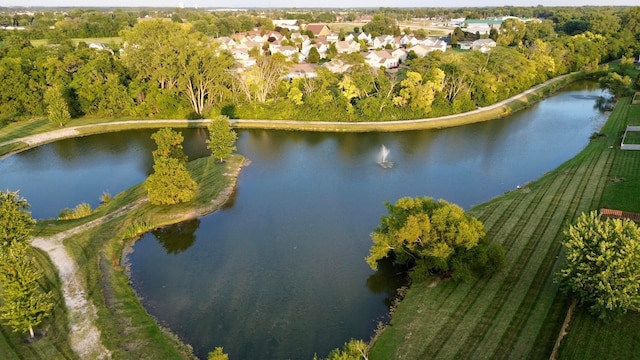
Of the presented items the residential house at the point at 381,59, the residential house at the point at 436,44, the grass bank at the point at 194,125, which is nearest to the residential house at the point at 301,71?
the residential house at the point at 381,59

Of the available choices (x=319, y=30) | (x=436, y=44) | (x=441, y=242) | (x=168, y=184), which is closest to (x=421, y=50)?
(x=436, y=44)

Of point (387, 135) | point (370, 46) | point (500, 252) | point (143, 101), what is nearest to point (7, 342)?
point (500, 252)

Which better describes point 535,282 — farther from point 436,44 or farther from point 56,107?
point 436,44

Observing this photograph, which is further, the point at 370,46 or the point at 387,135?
the point at 370,46

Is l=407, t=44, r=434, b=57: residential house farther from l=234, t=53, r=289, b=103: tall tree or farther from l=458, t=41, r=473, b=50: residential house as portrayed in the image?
l=234, t=53, r=289, b=103: tall tree

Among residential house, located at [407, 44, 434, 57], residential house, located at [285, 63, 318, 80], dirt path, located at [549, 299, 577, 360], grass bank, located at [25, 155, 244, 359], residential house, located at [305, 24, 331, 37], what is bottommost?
grass bank, located at [25, 155, 244, 359]

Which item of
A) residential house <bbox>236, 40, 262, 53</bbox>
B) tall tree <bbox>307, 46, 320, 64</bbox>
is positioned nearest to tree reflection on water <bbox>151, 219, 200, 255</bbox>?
tall tree <bbox>307, 46, 320, 64</bbox>

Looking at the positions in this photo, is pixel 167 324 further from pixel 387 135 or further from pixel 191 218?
pixel 387 135
